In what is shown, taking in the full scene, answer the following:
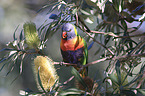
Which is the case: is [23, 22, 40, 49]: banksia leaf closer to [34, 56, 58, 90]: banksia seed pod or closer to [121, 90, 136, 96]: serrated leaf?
[34, 56, 58, 90]: banksia seed pod

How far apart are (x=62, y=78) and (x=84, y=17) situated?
1279 millimetres

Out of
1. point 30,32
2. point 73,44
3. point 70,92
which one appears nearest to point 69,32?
→ point 73,44

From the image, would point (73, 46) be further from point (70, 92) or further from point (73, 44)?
point (70, 92)

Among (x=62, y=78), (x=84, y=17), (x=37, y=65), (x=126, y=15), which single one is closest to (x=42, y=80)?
(x=37, y=65)

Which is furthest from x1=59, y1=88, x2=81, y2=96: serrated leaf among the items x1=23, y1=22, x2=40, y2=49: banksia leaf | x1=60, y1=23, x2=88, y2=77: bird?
x1=60, y1=23, x2=88, y2=77: bird

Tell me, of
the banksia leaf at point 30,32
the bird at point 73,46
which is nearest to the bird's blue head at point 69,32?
the bird at point 73,46

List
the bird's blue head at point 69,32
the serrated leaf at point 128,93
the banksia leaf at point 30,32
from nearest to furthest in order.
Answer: the serrated leaf at point 128,93, the banksia leaf at point 30,32, the bird's blue head at point 69,32

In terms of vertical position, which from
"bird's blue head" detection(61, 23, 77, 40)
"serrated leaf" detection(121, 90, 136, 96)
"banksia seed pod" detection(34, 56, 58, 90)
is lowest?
"serrated leaf" detection(121, 90, 136, 96)

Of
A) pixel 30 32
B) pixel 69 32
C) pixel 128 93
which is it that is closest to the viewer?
pixel 128 93

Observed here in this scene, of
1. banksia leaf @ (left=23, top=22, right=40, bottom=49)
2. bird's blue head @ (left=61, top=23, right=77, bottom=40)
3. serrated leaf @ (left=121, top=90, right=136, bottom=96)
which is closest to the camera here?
serrated leaf @ (left=121, top=90, right=136, bottom=96)

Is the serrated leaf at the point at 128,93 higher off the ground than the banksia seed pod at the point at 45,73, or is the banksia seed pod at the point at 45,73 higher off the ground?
the banksia seed pod at the point at 45,73

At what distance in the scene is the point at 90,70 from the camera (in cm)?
203

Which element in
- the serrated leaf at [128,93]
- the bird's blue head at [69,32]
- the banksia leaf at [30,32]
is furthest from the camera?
the bird's blue head at [69,32]

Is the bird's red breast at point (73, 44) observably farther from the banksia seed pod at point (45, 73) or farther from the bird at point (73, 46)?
the banksia seed pod at point (45, 73)
